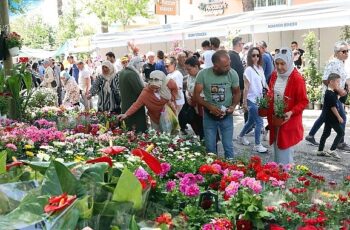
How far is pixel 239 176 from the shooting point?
3.08 metres

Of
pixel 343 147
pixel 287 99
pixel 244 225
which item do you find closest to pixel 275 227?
pixel 244 225

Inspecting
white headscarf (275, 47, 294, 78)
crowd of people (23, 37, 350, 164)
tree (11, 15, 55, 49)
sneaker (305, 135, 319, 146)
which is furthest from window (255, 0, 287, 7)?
tree (11, 15, 55, 49)

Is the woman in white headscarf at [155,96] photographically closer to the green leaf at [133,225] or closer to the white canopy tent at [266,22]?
the green leaf at [133,225]

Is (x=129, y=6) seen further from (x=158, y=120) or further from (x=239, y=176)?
(x=239, y=176)

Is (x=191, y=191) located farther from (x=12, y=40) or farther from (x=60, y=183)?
(x=12, y=40)

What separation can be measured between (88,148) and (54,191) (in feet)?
9.01

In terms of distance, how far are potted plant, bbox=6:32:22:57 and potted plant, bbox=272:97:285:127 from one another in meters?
4.86

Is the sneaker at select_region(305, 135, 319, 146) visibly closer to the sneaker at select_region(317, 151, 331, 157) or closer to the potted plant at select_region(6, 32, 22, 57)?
the sneaker at select_region(317, 151, 331, 157)

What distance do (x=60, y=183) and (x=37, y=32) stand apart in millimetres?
55609

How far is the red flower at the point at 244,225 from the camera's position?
2.28 m

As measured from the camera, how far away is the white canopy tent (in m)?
10.2

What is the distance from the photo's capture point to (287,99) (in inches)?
214

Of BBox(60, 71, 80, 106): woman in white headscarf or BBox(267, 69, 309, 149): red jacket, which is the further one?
BBox(60, 71, 80, 106): woman in white headscarf

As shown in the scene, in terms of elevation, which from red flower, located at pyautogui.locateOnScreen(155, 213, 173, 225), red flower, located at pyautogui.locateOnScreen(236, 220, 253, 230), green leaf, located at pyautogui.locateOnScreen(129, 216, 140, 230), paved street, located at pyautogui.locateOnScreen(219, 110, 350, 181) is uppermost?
green leaf, located at pyautogui.locateOnScreen(129, 216, 140, 230)
